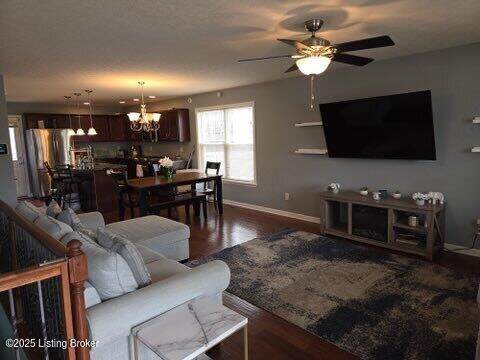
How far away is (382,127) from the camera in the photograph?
13.8ft

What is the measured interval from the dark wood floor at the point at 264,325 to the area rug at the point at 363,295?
0.09 meters

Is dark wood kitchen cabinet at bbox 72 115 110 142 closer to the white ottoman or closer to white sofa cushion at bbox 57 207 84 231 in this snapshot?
the white ottoman

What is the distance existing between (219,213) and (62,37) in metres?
3.94

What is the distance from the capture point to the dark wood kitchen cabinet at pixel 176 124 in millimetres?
7570

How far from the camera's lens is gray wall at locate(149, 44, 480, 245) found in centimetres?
372

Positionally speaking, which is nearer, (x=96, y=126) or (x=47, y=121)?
(x=47, y=121)

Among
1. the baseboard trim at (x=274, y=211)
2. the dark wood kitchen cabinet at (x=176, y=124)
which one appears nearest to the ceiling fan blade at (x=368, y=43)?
the baseboard trim at (x=274, y=211)

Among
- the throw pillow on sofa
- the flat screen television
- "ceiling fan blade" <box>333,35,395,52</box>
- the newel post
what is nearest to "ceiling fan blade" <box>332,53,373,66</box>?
"ceiling fan blade" <box>333,35,395,52</box>

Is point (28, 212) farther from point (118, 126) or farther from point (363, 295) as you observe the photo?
point (118, 126)

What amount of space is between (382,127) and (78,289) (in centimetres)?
399

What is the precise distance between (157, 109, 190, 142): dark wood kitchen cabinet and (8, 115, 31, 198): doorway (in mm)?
3753

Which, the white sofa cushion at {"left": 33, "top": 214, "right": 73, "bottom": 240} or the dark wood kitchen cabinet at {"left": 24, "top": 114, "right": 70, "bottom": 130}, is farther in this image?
the dark wood kitchen cabinet at {"left": 24, "top": 114, "right": 70, "bottom": 130}

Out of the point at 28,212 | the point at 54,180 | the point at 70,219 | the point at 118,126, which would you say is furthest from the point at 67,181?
the point at 70,219

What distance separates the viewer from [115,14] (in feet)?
7.90
